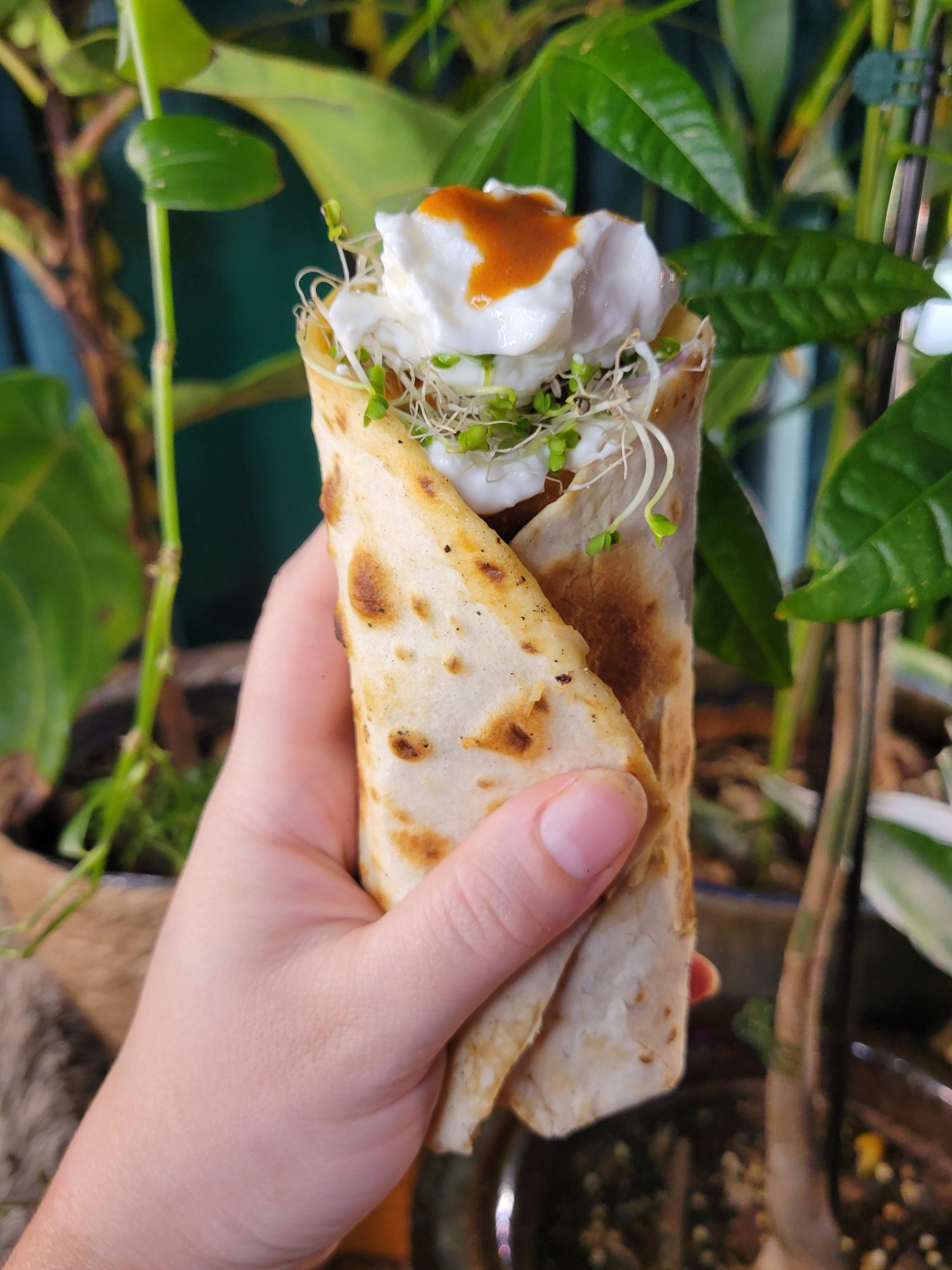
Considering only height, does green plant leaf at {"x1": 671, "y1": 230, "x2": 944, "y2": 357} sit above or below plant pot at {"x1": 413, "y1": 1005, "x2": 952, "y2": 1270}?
above

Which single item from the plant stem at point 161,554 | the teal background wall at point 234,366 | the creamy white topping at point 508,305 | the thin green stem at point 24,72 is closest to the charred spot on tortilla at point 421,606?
the creamy white topping at point 508,305

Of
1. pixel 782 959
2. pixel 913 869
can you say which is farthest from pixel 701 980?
pixel 913 869

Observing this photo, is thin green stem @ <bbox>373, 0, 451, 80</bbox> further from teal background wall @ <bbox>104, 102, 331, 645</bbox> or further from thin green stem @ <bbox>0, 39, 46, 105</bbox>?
thin green stem @ <bbox>0, 39, 46, 105</bbox>

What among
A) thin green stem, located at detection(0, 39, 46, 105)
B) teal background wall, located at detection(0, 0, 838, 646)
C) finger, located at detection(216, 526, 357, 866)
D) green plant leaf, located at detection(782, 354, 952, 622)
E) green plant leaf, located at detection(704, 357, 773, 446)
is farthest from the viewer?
teal background wall, located at detection(0, 0, 838, 646)

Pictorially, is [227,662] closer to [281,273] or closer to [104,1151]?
[281,273]

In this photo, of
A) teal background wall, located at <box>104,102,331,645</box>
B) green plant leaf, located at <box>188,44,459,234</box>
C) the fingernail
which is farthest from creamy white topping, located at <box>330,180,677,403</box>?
teal background wall, located at <box>104,102,331,645</box>

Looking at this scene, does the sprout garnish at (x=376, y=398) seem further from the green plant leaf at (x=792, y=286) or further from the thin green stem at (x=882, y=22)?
the thin green stem at (x=882, y=22)
